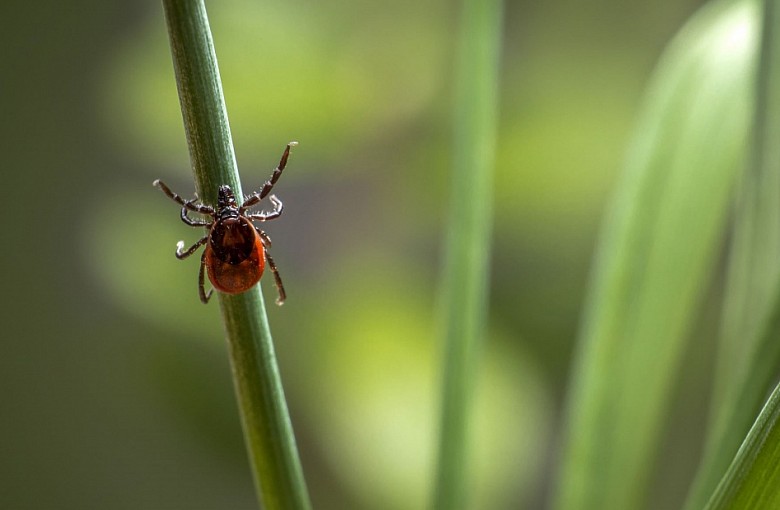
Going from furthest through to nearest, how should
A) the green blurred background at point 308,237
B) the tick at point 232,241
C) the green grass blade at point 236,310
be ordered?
the green blurred background at point 308,237, the tick at point 232,241, the green grass blade at point 236,310

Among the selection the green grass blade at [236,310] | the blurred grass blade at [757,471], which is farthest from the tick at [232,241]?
the blurred grass blade at [757,471]

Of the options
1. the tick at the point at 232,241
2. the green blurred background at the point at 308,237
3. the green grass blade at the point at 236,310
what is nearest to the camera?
the green grass blade at the point at 236,310

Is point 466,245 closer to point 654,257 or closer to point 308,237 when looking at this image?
point 654,257

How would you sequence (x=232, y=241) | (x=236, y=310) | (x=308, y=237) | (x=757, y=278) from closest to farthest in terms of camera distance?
(x=236, y=310) → (x=757, y=278) → (x=232, y=241) → (x=308, y=237)

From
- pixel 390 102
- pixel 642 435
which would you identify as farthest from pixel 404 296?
pixel 642 435

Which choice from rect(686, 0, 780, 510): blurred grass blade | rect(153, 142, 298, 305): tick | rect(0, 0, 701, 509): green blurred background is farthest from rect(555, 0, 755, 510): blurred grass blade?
rect(0, 0, 701, 509): green blurred background

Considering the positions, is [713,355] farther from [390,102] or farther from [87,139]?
[87,139]

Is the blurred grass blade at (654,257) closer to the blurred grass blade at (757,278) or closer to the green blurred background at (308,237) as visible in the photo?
the blurred grass blade at (757,278)

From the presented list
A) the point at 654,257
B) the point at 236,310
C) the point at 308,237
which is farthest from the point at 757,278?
the point at 308,237
